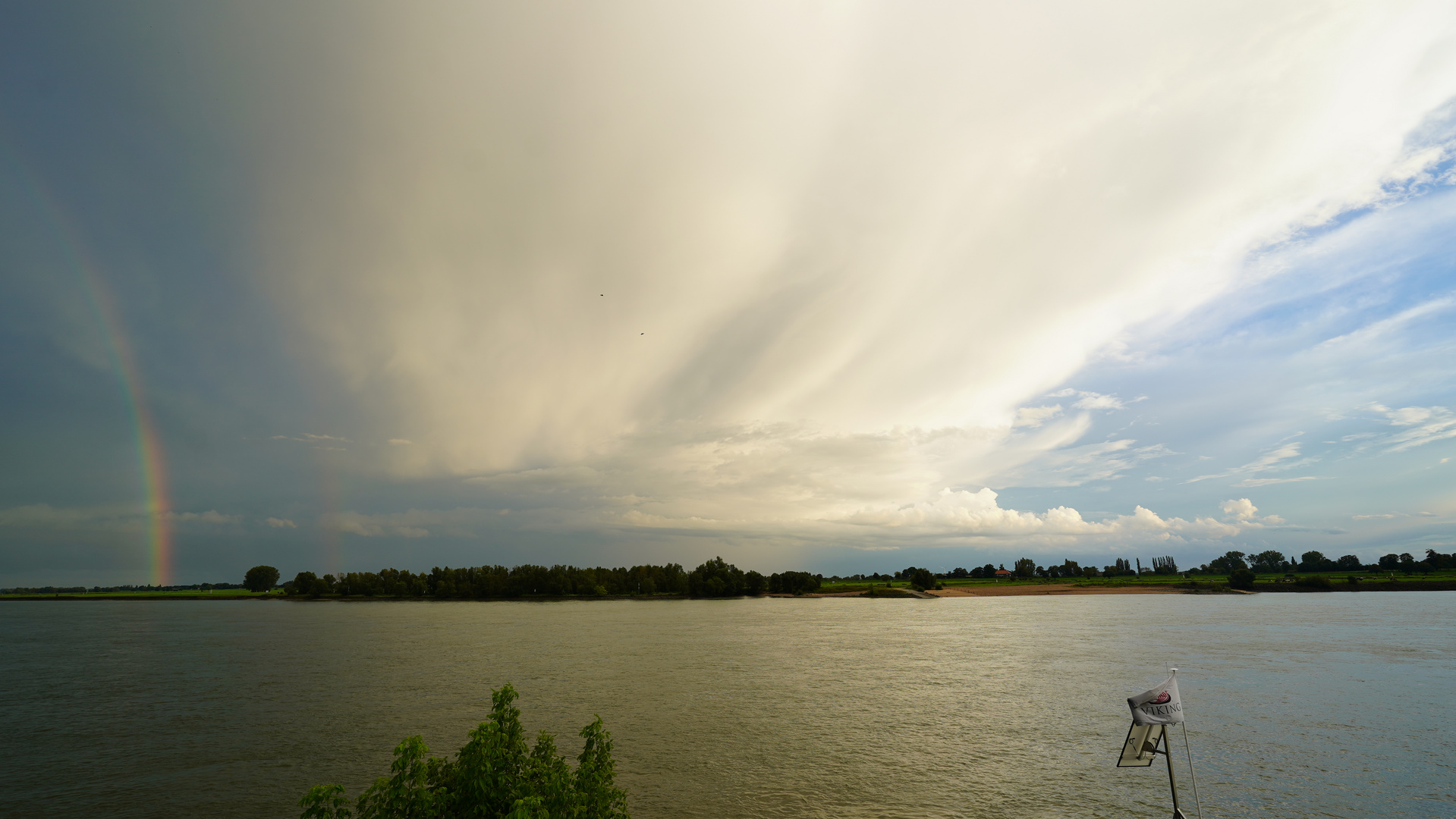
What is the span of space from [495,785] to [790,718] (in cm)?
2318

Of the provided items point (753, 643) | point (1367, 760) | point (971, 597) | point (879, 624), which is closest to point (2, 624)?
point (753, 643)

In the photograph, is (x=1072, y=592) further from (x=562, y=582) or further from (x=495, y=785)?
(x=495, y=785)

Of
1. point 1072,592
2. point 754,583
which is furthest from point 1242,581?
point 754,583

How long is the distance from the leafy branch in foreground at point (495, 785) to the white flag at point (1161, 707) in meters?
10.9

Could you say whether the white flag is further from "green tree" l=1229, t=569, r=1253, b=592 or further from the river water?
"green tree" l=1229, t=569, r=1253, b=592

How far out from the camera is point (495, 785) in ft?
27.0

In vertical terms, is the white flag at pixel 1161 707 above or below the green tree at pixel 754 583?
above

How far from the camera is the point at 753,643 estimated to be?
5916cm

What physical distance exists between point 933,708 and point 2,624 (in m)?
153

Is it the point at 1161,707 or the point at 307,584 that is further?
the point at 307,584

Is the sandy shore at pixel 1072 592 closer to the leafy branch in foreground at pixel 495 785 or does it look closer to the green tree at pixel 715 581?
the green tree at pixel 715 581

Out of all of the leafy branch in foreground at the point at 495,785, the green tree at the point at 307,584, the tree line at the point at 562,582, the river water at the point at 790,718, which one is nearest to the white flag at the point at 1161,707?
the river water at the point at 790,718

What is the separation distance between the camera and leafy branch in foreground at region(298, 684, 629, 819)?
24.5 feet

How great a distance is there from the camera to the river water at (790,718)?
1958 cm
